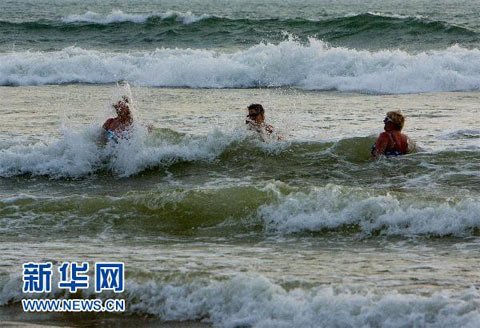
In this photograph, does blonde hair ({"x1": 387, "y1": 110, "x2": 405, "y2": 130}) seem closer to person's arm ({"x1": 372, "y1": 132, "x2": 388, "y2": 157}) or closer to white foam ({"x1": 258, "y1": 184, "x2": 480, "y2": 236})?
person's arm ({"x1": 372, "y1": 132, "x2": 388, "y2": 157})

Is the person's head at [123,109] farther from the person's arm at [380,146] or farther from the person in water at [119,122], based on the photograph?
the person's arm at [380,146]

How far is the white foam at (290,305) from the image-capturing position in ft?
20.7

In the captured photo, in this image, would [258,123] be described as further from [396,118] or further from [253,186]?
[253,186]

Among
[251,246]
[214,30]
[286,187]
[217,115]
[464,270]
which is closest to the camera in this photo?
[464,270]

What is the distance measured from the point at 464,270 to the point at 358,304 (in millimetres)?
1293

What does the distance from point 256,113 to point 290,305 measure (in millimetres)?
6823

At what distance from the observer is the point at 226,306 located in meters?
6.81

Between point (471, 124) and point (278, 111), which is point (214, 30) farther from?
point (471, 124)

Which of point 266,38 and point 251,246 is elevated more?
point 266,38

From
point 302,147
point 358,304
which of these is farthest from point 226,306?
point 302,147

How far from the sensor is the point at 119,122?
13.1m

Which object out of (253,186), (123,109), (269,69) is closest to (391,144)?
(253,186)

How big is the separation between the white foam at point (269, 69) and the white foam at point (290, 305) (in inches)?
558

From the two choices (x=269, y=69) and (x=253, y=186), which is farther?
(x=269, y=69)
